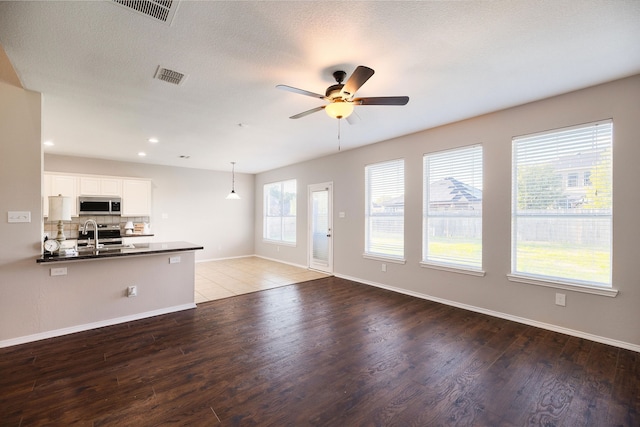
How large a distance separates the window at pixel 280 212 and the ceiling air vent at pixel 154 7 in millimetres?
5439

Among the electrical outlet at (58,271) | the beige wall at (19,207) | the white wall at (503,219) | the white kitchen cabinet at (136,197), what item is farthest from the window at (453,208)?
the white kitchen cabinet at (136,197)

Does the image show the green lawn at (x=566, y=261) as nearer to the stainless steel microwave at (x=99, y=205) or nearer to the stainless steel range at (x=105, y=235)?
the stainless steel range at (x=105, y=235)

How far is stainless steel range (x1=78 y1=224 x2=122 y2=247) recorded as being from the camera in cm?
605

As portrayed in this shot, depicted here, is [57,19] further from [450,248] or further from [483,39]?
[450,248]

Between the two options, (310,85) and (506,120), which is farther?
(506,120)

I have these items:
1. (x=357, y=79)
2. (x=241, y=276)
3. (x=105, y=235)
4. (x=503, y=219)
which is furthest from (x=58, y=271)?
(x=503, y=219)

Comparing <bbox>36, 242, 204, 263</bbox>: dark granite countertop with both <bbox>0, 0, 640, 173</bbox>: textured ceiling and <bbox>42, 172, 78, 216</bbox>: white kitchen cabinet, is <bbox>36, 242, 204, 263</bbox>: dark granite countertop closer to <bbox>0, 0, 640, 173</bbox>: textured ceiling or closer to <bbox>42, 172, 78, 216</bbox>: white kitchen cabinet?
<bbox>0, 0, 640, 173</bbox>: textured ceiling

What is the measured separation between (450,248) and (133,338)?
14.0ft

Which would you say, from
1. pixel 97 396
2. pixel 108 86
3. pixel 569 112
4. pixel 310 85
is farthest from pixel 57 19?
pixel 569 112

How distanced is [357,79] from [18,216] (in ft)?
12.2

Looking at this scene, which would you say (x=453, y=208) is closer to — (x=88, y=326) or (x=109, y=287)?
(x=109, y=287)

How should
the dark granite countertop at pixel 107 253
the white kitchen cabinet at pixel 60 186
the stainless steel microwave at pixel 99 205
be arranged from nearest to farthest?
the dark granite countertop at pixel 107 253 → the white kitchen cabinet at pixel 60 186 → the stainless steel microwave at pixel 99 205

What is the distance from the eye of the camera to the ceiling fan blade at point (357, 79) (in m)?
2.07

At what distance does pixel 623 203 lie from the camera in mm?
2791
